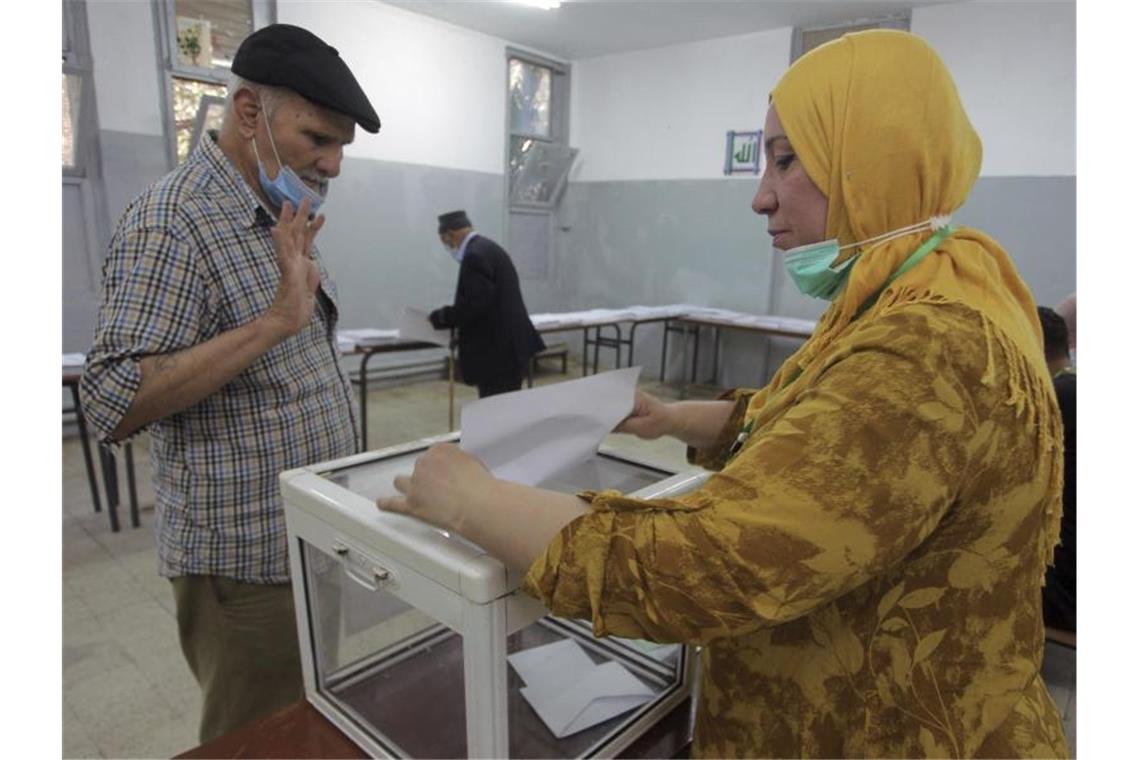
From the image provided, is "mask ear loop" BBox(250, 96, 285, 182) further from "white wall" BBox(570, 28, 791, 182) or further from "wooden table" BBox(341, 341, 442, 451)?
"wooden table" BBox(341, 341, 442, 451)

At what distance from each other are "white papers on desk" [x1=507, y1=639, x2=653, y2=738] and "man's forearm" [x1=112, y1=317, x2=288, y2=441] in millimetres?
541

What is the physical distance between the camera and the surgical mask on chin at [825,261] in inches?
23.9

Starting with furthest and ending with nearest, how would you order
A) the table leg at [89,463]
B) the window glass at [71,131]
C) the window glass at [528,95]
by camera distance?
1. the table leg at [89,463]
2. the window glass at [71,131]
3. the window glass at [528,95]

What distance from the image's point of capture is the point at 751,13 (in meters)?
3.12

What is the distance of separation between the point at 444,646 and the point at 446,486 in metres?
0.48

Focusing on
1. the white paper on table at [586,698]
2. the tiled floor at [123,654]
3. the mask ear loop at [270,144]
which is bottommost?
the tiled floor at [123,654]

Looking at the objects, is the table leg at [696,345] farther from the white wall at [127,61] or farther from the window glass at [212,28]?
the window glass at [212,28]

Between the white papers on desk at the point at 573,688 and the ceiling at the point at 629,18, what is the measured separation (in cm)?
100

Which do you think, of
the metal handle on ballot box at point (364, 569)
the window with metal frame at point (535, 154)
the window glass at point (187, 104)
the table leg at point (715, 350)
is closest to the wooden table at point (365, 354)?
the window with metal frame at point (535, 154)

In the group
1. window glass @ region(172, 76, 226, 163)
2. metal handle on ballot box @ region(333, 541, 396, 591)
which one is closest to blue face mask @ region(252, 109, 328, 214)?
window glass @ region(172, 76, 226, 163)

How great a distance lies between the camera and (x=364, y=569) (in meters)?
0.62

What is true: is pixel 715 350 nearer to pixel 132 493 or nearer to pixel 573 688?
pixel 132 493

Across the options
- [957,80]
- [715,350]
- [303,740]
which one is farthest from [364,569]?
[715,350]

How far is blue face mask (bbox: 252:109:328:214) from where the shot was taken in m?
0.95
